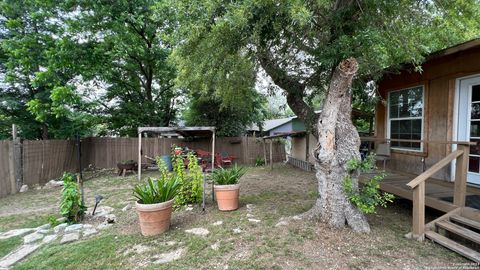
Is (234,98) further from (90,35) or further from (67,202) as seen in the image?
(90,35)

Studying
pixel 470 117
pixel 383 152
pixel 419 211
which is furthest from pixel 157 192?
pixel 470 117

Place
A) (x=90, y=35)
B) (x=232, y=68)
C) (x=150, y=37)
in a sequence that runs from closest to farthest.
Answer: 1. (x=232, y=68)
2. (x=90, y=35)
3. (x=150, y=37)

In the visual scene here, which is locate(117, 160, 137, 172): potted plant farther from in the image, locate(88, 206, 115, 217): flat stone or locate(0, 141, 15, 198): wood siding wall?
locate(88, 206, 115, 217): flat stone

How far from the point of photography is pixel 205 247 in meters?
3.27

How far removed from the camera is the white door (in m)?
4.51

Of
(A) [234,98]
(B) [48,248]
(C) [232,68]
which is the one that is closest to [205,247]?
(B) [48,248]

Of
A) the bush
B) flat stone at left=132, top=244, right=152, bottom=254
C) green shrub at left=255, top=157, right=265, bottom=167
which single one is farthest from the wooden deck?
green shrub at left=255, top=157, right=265, bottom=167

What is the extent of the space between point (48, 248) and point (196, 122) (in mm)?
9746

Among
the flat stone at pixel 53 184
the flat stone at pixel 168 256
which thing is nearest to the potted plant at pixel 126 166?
the flat stone at pixel 53 184

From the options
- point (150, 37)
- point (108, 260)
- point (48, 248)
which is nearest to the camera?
point (108, 260)

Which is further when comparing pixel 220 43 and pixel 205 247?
pixel 220 43

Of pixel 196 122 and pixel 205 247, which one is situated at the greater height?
pixel 196 122

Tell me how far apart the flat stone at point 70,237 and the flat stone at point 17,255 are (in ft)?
1.01

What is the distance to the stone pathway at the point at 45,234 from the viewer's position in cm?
341
